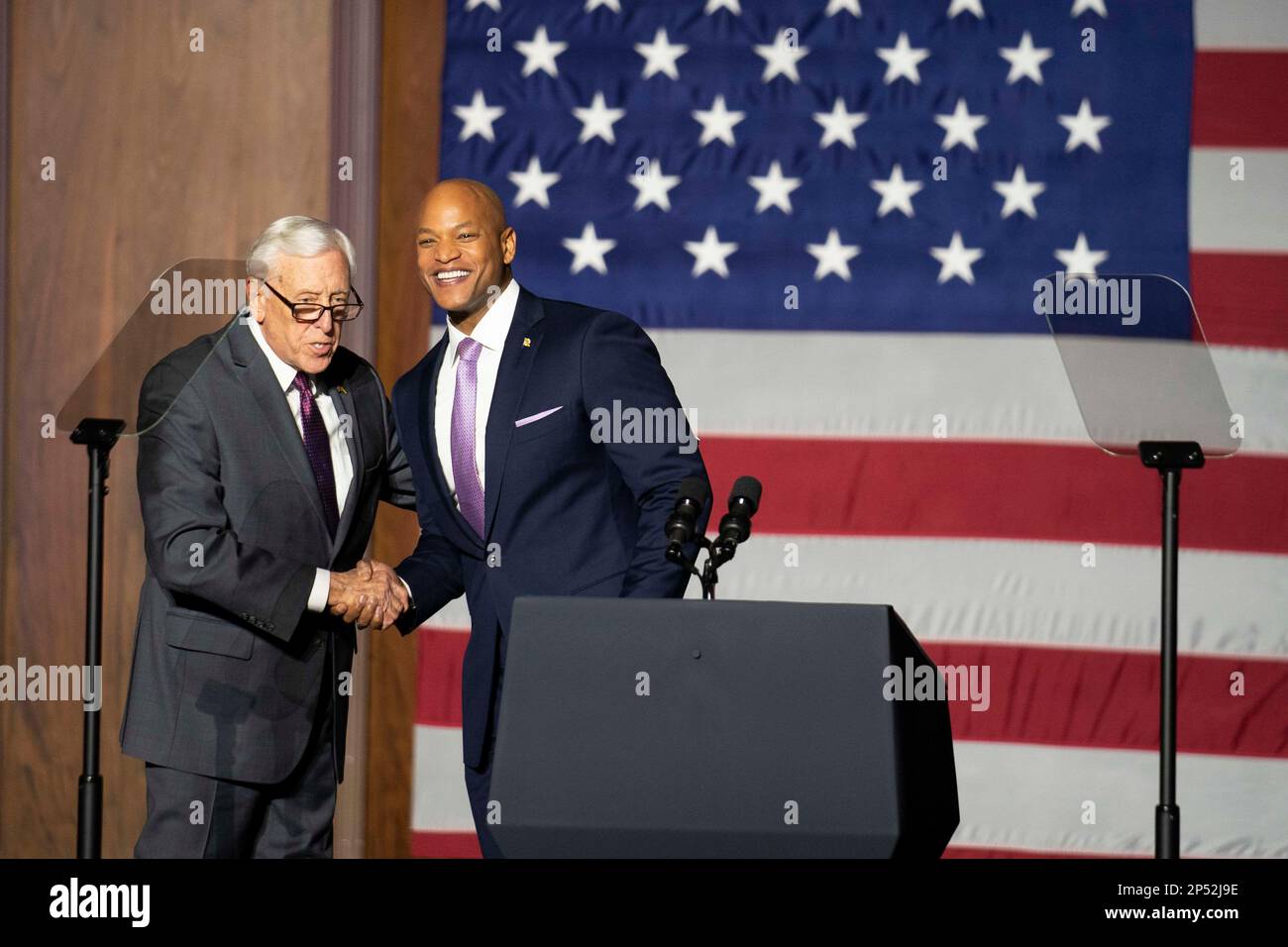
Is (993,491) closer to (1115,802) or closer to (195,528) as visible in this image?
(1115,802)

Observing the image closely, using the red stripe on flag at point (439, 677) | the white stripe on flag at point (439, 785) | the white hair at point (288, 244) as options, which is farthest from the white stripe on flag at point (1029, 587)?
the white hair at point (288, 244)

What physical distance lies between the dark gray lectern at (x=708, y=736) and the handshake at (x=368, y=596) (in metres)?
0.99

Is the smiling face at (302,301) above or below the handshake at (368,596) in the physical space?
above

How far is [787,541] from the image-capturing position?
415 centimetres

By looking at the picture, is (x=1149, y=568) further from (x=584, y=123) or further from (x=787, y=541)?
(x=584, y=123)

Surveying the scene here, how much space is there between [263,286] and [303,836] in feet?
3.62

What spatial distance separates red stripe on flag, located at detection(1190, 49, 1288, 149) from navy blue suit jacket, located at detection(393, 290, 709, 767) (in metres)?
2.23

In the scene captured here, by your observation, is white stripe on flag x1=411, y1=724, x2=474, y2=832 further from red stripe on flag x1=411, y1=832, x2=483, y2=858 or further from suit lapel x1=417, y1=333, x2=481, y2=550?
suit lapel x1=417, y1=333, x2=481, y2=550

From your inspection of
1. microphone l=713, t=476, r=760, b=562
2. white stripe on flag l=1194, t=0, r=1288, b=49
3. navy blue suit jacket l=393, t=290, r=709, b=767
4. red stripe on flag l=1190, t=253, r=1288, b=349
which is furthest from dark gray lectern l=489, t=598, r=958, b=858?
→ white stripe on flag l=1194, t=0, r=1288, b=49

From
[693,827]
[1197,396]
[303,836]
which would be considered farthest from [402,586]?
[1197,396]

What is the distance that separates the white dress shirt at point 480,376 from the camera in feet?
9.59

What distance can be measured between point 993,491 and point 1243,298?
0.94 meters

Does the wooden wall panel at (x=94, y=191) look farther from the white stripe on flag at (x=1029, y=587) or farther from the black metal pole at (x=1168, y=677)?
the black metal pole at (x=1168, y=677)

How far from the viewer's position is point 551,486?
2.86 m
